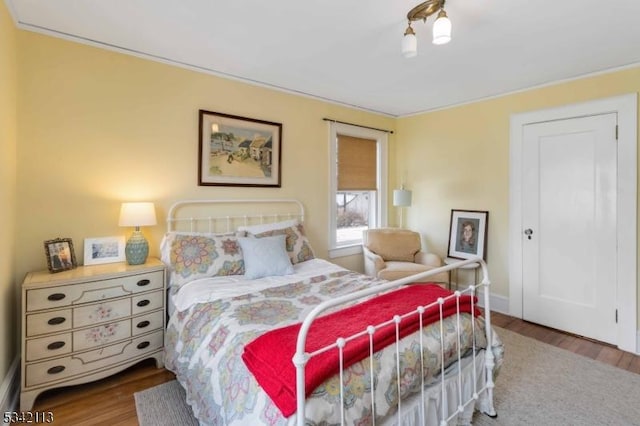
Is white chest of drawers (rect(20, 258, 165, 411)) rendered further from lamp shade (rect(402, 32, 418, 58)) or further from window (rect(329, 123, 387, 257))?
A: lamp shade (rect(402, 32, 418, 58))

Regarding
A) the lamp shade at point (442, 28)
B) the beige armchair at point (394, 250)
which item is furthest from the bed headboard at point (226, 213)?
the lamp shade at point (442, 28)

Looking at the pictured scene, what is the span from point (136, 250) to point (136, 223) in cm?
21

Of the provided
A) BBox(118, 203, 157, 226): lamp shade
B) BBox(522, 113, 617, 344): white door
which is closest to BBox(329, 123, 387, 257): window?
BBox(522, 113, 617, 344): white door

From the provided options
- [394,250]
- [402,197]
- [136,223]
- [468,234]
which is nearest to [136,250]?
[136,223]

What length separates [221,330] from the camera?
167cm

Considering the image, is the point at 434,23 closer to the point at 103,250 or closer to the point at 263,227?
the point at 263,227

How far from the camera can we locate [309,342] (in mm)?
1345

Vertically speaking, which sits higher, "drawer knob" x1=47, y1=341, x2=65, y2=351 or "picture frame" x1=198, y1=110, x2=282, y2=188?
"picture frame" x1=198, y1=110, x2=282, y2=188

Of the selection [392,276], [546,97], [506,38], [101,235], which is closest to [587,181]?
[546,97]

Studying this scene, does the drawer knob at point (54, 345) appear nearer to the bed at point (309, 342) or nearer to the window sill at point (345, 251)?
the bed at point (309, 342)

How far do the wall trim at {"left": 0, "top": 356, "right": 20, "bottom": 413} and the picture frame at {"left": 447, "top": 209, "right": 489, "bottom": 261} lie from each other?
13.4 feet

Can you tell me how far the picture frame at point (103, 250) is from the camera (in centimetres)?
235

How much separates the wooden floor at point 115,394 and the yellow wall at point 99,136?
886 millimetres

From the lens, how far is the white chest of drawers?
74.7 inches
